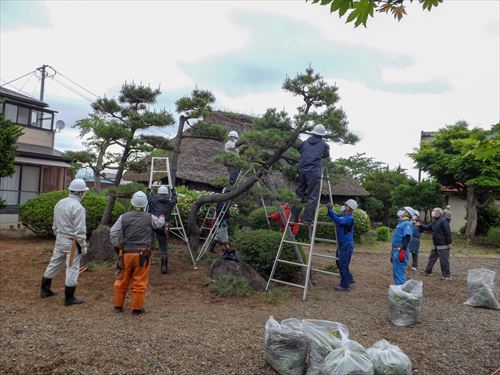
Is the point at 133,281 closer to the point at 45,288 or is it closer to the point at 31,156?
the point at 45,288

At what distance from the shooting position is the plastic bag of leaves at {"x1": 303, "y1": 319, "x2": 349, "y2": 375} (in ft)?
11.4

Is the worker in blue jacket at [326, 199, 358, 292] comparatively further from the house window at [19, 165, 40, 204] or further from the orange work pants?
the house window at [19, 165, 40, 204]

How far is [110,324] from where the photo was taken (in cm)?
466

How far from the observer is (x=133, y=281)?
5121mm

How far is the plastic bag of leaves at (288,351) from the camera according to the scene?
3.58 m

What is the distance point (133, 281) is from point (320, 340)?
2.67m

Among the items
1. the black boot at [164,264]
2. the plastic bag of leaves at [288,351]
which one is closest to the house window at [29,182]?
the black boot at [164,264]

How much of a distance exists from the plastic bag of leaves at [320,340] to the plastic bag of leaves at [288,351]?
7 centimetres

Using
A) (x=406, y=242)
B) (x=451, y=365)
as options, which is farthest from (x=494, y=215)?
(x=451, y=365)

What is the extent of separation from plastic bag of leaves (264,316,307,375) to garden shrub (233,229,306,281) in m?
3.29

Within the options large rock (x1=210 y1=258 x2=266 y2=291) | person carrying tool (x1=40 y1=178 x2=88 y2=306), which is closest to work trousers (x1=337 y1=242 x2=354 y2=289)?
large rock (x1=210 y1=258 x2=266 y2=291)

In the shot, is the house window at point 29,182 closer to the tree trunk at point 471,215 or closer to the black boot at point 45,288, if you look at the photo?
the black boot at point 45,288

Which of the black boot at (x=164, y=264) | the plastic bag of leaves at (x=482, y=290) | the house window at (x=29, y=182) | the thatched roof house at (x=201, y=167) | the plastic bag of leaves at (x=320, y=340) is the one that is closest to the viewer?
the plastic bag of leaves at (x=320, y=340)

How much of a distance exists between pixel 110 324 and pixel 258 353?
6.06 ft
